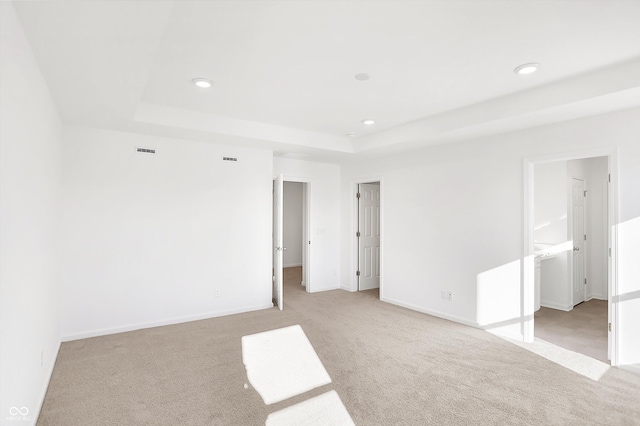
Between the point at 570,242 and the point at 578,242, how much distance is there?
0.51 m

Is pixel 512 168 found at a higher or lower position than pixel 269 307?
higher

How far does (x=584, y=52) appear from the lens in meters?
2.54

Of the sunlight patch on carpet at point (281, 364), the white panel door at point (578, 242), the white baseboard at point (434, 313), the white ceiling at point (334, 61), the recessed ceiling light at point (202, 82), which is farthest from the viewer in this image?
the white panel door at point (578, 242)

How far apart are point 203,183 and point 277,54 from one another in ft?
8.68

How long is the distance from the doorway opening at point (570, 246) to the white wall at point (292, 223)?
6.08 metres

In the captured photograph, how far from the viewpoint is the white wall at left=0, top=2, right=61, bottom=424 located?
66.5 inches

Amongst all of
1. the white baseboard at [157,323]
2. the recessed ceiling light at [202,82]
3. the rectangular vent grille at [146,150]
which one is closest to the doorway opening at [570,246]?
the white baseboard at [157,323]

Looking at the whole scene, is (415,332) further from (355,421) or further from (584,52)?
(584,52)

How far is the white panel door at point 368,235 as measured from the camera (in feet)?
21.5

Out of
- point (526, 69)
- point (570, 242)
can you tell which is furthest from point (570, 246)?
point (526, 69)

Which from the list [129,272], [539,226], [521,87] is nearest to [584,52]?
[521,87]

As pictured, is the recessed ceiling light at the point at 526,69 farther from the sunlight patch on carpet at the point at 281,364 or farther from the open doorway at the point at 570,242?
the sunlight patch on carpet at the point at 281,364

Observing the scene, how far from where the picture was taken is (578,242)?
5535 mm

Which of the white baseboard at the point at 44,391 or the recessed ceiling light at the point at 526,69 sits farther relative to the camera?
the recessed ceiling light at the point at 526,69
